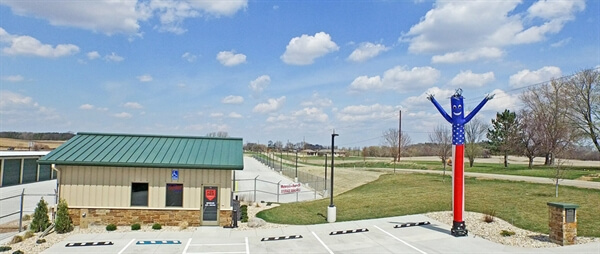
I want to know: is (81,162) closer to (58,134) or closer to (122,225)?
(122,225)

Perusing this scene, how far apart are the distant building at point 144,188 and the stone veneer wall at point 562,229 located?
1233 cm

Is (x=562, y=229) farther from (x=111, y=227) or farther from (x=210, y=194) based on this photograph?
(x=111, y=227)

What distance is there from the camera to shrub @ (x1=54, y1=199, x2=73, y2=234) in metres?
16.7

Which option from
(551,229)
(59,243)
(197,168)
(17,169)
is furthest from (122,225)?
(17,169)

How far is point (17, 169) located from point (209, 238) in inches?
1411

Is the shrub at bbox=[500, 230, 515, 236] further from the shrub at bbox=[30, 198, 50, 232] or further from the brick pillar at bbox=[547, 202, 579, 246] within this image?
the shrub at bbox=[30, 198, 50, 232]

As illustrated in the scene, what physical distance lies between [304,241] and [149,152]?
886cm

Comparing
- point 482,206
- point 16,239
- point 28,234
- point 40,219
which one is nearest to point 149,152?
point 40,219

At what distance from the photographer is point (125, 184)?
18.1m

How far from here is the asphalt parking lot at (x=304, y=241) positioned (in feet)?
45.5

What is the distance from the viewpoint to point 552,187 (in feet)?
89.9

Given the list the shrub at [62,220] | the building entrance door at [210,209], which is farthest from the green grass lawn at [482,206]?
the shrub at [62,220]

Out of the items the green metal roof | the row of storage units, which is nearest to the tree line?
the row of storage units

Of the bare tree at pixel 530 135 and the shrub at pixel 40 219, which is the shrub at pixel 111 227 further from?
the bare tree at pixel 530 135
